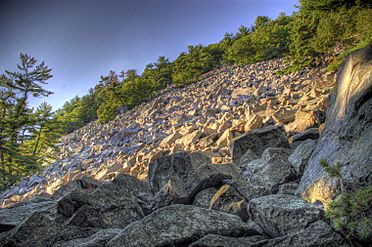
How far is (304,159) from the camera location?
735 cm

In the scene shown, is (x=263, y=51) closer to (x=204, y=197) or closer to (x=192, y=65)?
(x=192, y=65)

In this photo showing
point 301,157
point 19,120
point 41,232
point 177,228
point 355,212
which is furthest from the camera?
point 19,120

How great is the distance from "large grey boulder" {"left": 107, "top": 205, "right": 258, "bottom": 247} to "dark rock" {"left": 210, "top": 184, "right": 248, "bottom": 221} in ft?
2.18

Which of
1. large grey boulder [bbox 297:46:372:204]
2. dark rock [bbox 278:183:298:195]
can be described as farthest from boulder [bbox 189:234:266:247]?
dark rock [bbox 278:183:298:195]

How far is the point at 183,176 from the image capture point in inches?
344

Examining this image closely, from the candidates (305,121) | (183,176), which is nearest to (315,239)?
(183,176)

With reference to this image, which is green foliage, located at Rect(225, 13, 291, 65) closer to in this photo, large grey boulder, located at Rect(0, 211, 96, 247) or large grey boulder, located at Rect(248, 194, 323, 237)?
large grey boulder, located at Rect(248, 194, 323, 237)

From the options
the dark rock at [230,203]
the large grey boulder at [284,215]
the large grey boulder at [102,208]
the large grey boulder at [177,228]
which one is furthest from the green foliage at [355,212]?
the large grey boulder at [102,208]

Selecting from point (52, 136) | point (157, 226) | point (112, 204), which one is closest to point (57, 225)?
point (112, 204)

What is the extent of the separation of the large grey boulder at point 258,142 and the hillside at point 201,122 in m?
0.80

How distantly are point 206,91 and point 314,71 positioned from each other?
13741 millimetres

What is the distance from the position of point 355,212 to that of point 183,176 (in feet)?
19.0

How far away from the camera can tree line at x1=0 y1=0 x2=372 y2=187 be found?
1443 centimetres

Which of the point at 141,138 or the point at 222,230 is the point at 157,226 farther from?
the point at 141,138
